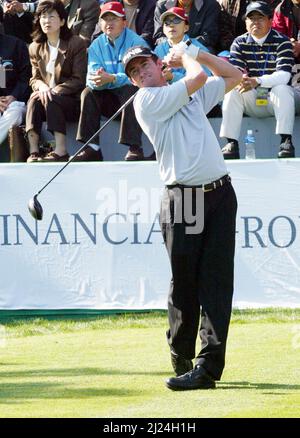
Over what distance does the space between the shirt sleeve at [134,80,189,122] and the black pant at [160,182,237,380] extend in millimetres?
521

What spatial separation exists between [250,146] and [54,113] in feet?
7.17

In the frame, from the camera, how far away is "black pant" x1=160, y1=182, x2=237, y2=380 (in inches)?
284

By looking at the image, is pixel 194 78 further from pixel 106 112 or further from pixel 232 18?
pixel 232 18

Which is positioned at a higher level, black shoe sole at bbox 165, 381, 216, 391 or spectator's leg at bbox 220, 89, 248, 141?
spectator's leg at bbox 220, 89, 248, 141

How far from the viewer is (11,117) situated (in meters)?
12.9

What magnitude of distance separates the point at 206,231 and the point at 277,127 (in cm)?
457

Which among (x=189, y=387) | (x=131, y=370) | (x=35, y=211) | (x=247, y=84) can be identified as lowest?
(x=131, y=370)

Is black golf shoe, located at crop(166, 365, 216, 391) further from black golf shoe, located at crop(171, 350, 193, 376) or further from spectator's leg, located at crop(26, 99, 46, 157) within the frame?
spectator's leg, located at crop(26, 99, 46, 157)

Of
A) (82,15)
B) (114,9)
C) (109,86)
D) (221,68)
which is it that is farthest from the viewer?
(82,15)

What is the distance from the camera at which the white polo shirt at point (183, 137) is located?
7125 mm

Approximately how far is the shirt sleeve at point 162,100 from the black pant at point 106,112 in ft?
15.3

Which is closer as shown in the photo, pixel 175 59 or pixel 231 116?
pixel 175 59

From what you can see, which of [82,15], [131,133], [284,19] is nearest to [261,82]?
[284,19]

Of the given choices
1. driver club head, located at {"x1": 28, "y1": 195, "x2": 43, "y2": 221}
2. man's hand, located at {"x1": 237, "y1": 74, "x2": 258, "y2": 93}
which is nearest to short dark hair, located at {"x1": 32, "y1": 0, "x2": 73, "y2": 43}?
man's hand, located at {"x1": 237, "y1": 74, "x2": 258, "y2": 93}
